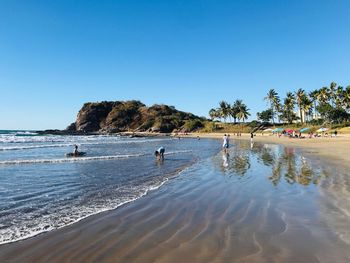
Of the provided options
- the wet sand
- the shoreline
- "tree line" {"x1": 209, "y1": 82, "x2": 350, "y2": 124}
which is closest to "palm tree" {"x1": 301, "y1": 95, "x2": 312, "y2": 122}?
"tree line" {"x1": 209, "y1": 82, "x2": 350, "y2": 124}

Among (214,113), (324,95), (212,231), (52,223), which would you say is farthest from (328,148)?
(214,113)

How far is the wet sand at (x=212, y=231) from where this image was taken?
224 inches

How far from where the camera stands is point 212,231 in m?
7.04

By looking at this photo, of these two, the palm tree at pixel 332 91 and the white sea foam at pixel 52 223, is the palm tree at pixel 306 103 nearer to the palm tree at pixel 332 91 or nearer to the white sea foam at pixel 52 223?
the palm tree at pixel 332 91

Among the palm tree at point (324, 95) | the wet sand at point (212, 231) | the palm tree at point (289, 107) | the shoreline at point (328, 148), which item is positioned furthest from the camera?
the palm tree at point (289, 107)

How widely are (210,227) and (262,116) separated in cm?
13575

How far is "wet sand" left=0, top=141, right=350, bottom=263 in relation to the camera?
224 inches

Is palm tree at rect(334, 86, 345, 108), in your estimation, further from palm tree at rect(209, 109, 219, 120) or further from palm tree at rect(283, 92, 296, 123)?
palm tree at rect(209, 109, 219, 120)

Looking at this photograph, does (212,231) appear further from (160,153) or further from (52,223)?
(160,153)

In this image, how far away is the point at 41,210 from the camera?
9836 mm

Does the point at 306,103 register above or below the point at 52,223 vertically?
above

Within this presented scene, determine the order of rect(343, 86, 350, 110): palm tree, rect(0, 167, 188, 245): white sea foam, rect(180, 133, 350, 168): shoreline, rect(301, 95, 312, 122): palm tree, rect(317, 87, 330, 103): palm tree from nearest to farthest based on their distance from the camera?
rect(0, 167, 188, 245): white sea foam < rect(180, 133, 350, 168): shoreline < rect(343, 86, 350, 110): palm tree < rect(317, 87, 330, 103): palm tree < rect(301, 95, 312, 122): palm tree

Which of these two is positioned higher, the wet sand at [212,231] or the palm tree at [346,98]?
the palm tree at [346,98]

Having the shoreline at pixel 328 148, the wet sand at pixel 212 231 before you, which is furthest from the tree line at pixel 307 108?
the wet sand at pixel 212 231
